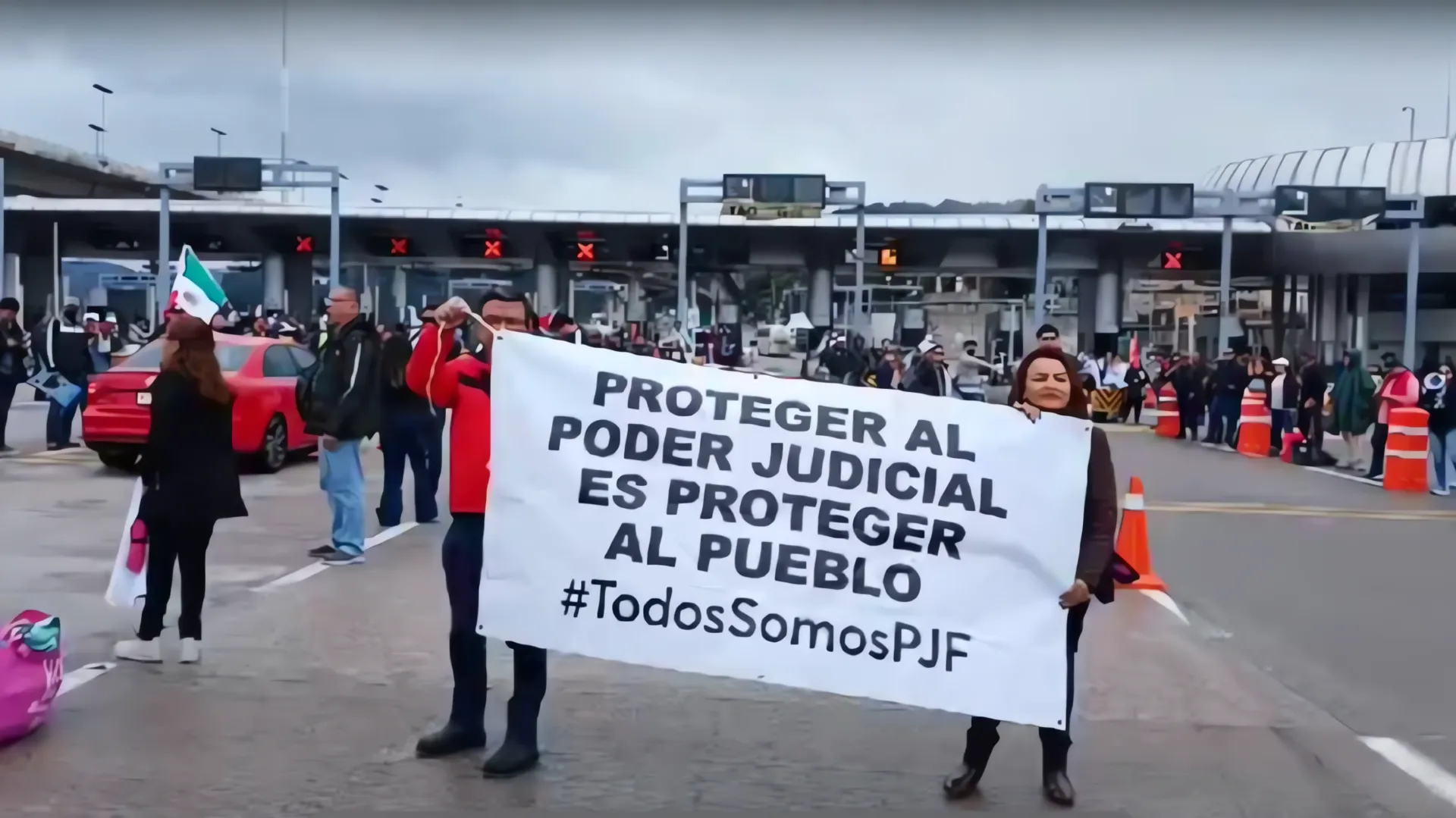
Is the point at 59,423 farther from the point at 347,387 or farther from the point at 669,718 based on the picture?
the point at 669,718

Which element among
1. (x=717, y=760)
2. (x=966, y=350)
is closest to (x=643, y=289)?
(x=966, y=350)

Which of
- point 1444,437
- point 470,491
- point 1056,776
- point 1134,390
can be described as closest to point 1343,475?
point 1444,437

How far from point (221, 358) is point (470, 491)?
11.7 metres

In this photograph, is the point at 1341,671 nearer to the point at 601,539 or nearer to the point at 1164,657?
the point at 1164,657

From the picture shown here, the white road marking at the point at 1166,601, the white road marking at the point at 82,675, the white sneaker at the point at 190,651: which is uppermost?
the white sneaker at the point at 190,651

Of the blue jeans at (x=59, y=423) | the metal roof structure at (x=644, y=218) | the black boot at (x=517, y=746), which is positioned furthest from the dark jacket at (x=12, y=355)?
the metal roof structure at (x=644, y=218)

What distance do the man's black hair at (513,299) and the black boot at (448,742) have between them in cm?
165

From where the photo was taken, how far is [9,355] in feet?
59.1

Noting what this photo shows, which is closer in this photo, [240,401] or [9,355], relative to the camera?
[240,401]

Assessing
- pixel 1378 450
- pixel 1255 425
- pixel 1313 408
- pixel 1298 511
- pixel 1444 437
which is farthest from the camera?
pixel 1255 425

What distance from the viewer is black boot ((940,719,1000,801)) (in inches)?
224

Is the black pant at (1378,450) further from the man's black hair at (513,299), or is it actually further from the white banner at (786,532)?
the man's black hair at (513,299)

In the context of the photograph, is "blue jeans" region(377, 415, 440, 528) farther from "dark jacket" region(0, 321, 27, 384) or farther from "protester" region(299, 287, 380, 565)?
"dark jacket" region(0, 321, 27, 384)

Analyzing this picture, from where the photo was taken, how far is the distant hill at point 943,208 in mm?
38344
